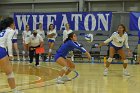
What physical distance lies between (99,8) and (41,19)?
4.54 metres

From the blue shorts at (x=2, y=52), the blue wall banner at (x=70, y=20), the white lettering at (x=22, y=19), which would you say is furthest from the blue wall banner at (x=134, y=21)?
the blue shorts at (x=2, y=52)

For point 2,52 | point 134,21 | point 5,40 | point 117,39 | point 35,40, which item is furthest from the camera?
point 134,21

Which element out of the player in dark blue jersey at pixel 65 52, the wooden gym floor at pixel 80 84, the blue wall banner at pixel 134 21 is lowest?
the wooden gym floor at pixel 80 84

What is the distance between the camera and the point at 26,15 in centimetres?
2339

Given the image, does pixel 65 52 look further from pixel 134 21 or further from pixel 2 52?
pixel 134 21

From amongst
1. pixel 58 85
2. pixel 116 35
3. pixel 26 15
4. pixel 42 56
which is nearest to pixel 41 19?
pixel 26 15

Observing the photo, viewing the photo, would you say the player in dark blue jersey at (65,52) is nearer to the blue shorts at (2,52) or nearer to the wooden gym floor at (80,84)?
the wooden gym floor at (80,84)

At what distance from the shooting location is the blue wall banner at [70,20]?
71.1 ft

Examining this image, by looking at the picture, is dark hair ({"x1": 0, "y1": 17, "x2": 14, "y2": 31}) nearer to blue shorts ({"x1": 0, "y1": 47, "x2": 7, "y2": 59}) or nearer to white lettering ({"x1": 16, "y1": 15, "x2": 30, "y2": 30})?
blue shorts ({"x1": 0, "y1": 47, "x2": 7, "y2": 59})

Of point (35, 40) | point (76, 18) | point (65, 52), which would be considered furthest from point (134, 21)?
point (65, 52)

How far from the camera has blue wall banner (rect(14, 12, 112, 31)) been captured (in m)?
21.7

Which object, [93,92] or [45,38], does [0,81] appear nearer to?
[93,92]

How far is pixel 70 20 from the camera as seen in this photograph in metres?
22.3

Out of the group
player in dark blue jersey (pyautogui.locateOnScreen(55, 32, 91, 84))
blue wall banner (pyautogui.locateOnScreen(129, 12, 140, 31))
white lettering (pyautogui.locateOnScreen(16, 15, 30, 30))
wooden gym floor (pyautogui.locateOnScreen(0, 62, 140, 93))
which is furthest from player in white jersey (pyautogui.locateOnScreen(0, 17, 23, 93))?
white lettering (pyautogui.locateOnScreen(16, 15, 30, 30))
